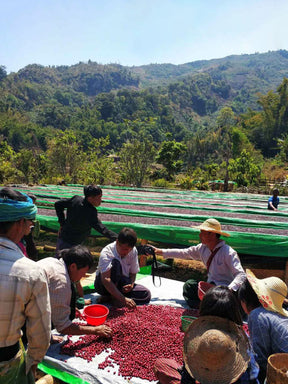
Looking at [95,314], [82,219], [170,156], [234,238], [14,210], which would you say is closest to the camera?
[14,210]

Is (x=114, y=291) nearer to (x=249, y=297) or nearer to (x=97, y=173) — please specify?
(x=249, y=297)

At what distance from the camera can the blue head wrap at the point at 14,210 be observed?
1.27 m

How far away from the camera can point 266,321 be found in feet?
5.55

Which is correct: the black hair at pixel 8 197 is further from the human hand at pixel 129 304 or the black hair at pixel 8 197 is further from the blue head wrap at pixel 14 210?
the human hand at pixel 129 304

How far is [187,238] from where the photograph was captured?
4137 mm

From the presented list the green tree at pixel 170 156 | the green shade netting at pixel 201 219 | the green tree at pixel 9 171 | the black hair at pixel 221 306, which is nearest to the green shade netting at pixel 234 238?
the green shade netting at pixel 201 219

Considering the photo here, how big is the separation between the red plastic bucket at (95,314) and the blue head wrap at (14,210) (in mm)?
1410

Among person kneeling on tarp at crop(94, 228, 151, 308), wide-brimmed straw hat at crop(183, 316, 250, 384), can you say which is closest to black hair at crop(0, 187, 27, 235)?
wide-brimmed straw hat at crop(183, 316, 250, 384)

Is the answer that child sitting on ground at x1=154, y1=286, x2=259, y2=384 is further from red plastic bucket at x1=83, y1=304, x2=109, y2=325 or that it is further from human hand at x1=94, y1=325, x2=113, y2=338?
red plastic bucket at x1=83, y1=304, x2=109, y2=325

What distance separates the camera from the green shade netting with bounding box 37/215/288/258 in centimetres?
377

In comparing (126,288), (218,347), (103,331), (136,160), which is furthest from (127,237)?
(136,160)

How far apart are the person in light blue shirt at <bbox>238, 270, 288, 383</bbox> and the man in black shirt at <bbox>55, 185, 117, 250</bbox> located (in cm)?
171

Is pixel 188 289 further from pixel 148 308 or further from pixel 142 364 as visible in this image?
pixel 142 364

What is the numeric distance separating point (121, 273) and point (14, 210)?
1918 mm
